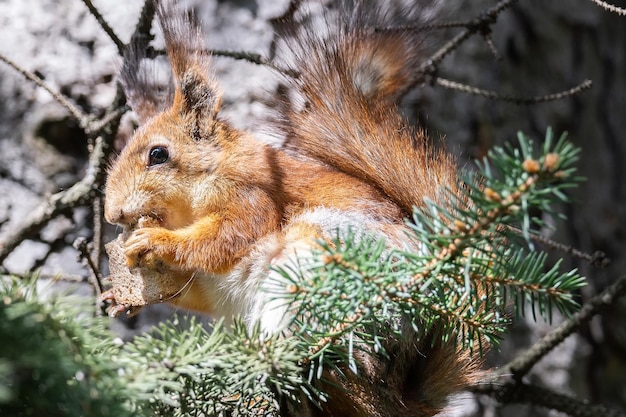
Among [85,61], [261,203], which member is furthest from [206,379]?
[85,61]

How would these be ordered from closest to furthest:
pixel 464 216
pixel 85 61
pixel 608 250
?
pixel 464 216 → pixel 85 61 → pixel 608 250

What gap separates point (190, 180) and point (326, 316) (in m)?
0.72

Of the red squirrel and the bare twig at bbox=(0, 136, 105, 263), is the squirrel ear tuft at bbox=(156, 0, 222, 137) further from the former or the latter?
the bare twig at bbox=(0, 136, 105, 263)

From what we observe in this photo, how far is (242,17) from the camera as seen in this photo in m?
2.21

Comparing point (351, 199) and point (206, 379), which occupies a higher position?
point (351, 199)

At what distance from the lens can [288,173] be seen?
150cm

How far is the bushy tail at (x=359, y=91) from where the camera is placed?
1.35m

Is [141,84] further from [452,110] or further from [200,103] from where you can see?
[452,110]

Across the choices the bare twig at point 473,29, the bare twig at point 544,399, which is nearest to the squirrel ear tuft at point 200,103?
the bare twig at point 473,29

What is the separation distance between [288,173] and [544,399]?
777 mm

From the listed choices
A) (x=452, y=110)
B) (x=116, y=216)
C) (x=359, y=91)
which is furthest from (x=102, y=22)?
(x=452, y=110)

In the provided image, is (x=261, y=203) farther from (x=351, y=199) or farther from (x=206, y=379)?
(x=206, y=379)

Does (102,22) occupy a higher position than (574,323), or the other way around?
(102,22)

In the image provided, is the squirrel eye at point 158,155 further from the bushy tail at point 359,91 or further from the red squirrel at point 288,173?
the bushy tail at point 359,91
